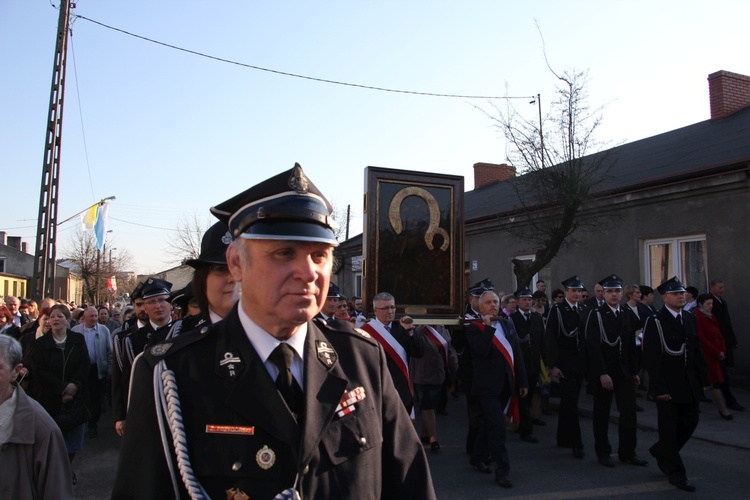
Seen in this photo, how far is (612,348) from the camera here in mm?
7309

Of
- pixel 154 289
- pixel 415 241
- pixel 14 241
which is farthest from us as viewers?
pixel 14 241

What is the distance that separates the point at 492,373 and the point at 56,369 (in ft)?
15.2

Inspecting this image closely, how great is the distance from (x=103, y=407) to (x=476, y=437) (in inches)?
311

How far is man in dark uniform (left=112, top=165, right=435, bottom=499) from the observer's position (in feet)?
5.22

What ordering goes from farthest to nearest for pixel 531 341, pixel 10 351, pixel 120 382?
pixel 531 341, pixel 120 382, pixel 10 351

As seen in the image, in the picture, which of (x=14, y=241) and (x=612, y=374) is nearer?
(x=612, y=374)

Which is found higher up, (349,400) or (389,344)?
(349,400)

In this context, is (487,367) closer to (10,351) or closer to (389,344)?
(389,344)

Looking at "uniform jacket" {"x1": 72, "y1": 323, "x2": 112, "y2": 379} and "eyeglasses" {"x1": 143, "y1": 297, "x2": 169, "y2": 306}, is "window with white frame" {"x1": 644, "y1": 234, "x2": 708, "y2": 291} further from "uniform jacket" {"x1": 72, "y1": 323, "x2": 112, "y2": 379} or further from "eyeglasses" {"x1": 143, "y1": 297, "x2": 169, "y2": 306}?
"eyeglasses" {"x1": 143, "y1": 297, "x2": 169, "y2": 306}

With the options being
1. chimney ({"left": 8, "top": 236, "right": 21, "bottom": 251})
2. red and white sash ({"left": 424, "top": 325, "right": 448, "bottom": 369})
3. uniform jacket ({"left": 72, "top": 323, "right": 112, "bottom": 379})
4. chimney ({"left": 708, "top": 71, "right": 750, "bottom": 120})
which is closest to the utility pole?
uniform jacket ({"left": 72, "top": 323, "right": 112, "bottom": 379})

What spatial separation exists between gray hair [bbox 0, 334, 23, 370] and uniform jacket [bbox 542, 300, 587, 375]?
6.54 metres

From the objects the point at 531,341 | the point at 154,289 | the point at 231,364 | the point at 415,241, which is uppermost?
the point at 415,241

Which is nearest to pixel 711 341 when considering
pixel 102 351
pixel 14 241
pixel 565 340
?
pixel 565 340

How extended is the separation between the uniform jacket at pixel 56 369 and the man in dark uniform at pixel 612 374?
5676mm
